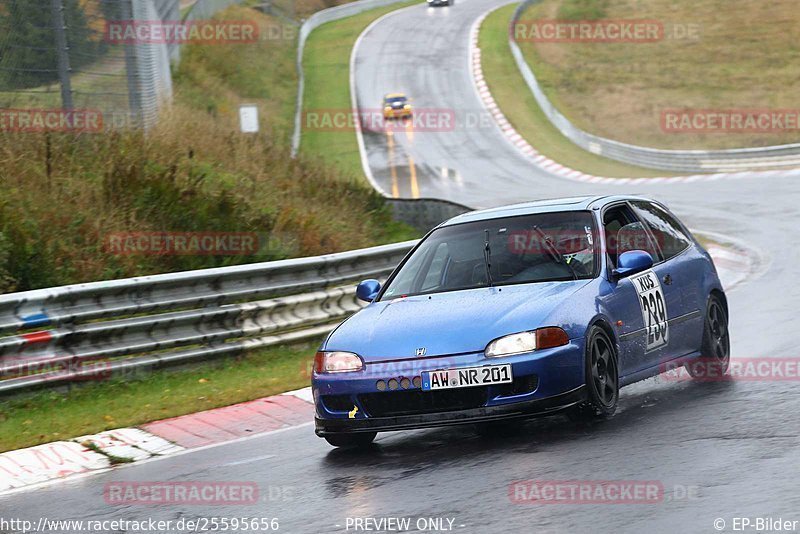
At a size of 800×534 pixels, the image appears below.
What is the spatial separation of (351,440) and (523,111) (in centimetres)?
4229

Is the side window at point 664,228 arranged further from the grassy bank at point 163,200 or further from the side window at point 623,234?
the grassy bank at point 163,200

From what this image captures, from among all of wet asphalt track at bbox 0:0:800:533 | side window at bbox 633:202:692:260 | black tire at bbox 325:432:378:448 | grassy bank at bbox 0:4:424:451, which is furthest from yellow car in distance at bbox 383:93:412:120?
black tire at bbox 325:432:378:448

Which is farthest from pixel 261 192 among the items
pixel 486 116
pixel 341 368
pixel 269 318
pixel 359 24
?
pixel 359 24

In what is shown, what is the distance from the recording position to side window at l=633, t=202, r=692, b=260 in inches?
365

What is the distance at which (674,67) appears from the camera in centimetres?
5497

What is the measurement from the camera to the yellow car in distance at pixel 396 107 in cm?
5016

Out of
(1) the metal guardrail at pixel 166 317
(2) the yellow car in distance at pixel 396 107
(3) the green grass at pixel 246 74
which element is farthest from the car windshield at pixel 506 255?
(2) the yellow car in distance at pixel 396 107

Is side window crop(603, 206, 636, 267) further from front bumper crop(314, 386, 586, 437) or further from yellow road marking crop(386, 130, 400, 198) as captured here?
yellow road marking crop(386, 130, 400, 198)

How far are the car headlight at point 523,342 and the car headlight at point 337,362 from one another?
2.74ft

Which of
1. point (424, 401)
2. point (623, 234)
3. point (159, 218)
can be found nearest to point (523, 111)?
point (159, 218)

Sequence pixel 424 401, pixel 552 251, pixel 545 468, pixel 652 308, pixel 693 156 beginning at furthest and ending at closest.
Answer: pixel 693 156 < pixel 652 308 < pixel 552 251 < pixel 424 401 < pixel 545 468

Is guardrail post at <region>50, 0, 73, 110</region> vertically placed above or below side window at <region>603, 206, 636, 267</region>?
above

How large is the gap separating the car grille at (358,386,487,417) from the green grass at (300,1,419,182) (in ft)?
85.5

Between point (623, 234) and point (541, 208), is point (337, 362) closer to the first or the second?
point (541, 208)
